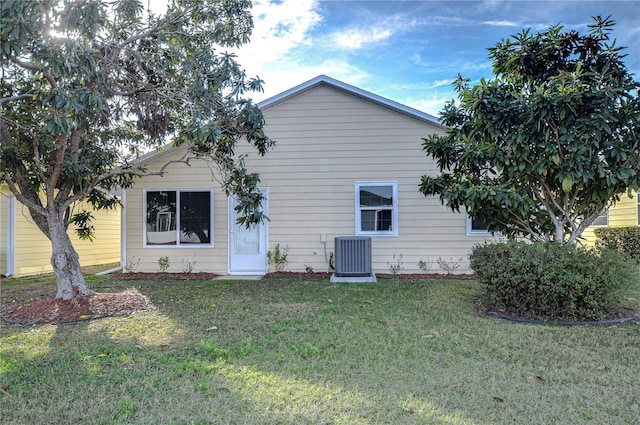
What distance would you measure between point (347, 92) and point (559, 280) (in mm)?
6295

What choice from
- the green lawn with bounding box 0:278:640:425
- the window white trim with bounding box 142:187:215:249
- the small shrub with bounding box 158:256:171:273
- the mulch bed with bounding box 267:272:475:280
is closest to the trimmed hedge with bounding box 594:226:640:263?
the mulch bed with bounding box 267:272:475:280

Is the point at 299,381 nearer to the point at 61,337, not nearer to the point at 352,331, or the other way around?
the point at 352,331

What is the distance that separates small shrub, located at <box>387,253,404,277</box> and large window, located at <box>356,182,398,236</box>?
58 centimetres

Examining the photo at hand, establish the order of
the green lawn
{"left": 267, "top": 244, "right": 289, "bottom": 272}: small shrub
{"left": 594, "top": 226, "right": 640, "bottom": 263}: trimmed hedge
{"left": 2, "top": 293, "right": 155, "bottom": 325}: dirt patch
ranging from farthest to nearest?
{"left": 594, "top": 226, "right": 640, "bottom": 263}: trimmed hedge < {"left": 267, "top": 244, "right": 289, "bottom": 272}: small shrub < {"left": 2, "top": 293, "right": 155, "bottom": 325}: dirt patch < the green lawn

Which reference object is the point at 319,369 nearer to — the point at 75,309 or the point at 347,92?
the point at 75,309

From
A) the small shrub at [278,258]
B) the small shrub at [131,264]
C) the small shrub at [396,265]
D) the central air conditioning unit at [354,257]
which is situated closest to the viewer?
the central air conditioning unit at [354,257]

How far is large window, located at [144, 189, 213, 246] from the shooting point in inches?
383

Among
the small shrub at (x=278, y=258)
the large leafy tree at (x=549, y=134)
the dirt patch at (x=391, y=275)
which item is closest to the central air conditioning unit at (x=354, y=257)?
the dirt patch at (x=391, y=275)

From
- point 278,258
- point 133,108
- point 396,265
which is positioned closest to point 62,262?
point 133,108

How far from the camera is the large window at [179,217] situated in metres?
9.72

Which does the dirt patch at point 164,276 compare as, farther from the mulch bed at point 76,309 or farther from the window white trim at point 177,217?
the mulch bed at point 76,309

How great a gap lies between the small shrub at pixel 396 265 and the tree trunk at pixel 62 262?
6.20 metres

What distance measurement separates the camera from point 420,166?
919 centimetres

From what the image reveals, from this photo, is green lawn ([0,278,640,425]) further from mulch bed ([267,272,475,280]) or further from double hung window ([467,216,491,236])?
double hung window ([467,216,491,236])
